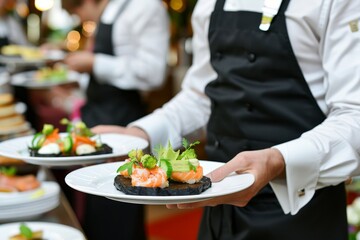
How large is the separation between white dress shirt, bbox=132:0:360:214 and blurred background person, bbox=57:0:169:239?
6.10 ft

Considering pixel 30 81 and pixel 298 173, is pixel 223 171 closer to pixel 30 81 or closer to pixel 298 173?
pixel 298 173

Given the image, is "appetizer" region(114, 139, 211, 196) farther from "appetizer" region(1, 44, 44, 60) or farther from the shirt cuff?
"appetizer" region(1, 44, 44, 60)

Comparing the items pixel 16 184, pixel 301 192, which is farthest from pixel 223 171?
pixel 16 184

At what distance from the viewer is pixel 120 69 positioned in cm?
352

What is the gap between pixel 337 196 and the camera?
1.72m

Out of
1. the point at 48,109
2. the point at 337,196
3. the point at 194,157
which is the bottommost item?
the point at 48,109

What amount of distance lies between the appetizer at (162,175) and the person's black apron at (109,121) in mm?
2149

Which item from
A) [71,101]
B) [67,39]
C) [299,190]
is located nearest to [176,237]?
[71,101]

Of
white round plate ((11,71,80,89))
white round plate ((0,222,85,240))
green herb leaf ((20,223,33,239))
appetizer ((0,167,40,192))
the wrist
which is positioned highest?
the wrist

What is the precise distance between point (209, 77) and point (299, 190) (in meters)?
0.59

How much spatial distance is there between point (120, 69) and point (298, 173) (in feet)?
7.17

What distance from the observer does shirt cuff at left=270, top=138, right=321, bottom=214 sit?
1.41 metres

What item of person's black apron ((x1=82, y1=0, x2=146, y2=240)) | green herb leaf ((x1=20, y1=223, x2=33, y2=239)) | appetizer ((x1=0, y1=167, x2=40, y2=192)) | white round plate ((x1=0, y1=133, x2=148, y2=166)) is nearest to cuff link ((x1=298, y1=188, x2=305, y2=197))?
white round plate ((x1=0, y1=133, x2=148, y2=166))

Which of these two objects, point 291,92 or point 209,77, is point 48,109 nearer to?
point 209,77
